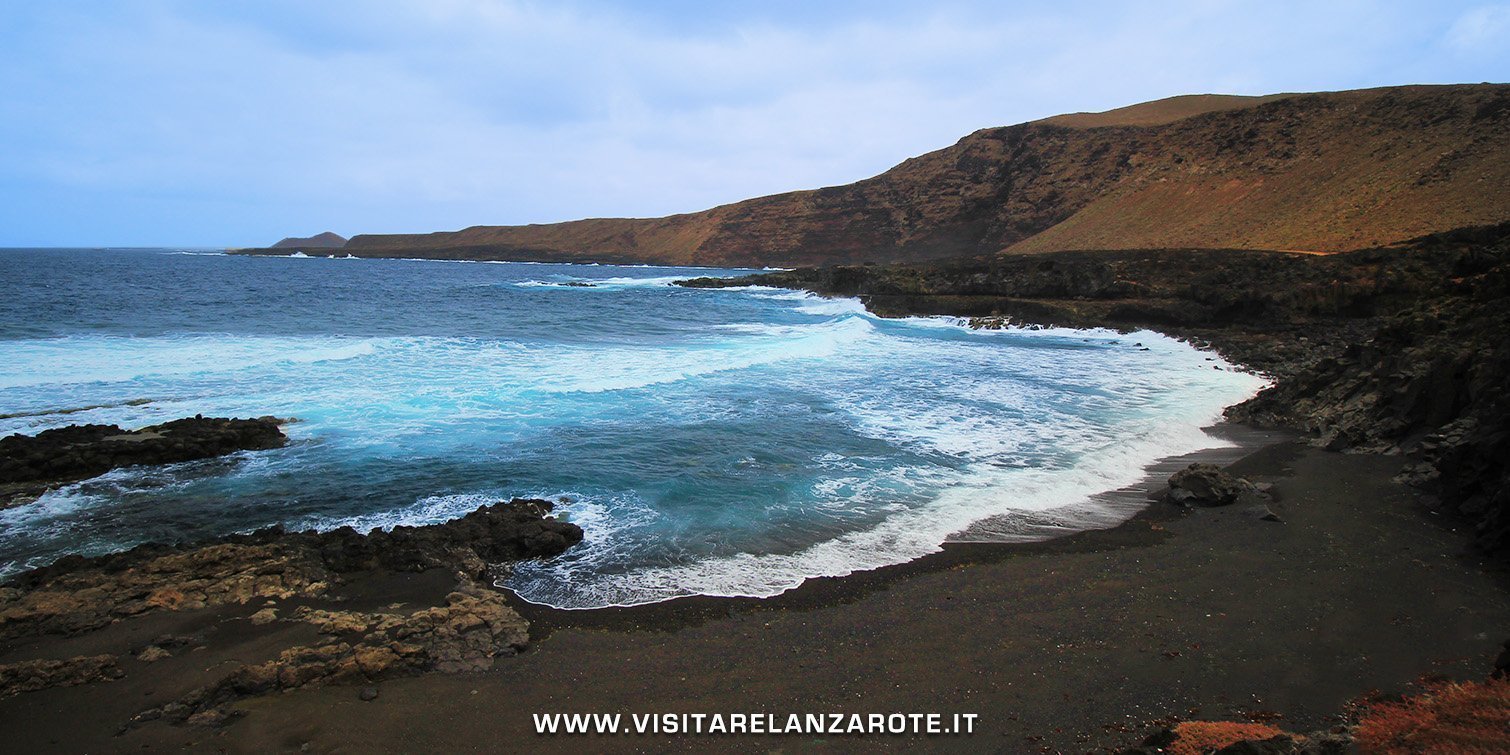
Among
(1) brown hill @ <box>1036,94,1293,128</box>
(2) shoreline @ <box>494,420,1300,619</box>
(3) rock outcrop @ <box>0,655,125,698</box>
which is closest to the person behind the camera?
(3) rock outcrop @ <box>0,655,125,698</box>

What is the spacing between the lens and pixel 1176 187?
5453cm

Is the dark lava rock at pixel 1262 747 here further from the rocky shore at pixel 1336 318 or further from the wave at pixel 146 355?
the wave at pixel 146 355

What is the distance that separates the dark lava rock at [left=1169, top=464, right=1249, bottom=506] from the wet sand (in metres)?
1.34

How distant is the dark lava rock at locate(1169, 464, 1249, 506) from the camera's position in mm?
9477

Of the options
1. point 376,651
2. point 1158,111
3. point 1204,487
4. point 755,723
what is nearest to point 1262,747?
point 755,723

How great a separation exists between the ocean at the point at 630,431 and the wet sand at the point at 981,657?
92cm

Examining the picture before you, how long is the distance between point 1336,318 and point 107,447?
3437 cm

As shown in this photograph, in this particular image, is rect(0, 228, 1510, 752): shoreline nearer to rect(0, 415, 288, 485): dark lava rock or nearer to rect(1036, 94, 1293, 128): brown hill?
Result: rect(0, 415, 288, 485): dark lava rock

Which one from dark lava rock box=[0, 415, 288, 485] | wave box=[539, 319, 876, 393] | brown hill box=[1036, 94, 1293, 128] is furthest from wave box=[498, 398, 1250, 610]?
brown hill box=[1036, 94, 1293, 128]

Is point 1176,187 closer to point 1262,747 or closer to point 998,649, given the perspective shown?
point 998,649

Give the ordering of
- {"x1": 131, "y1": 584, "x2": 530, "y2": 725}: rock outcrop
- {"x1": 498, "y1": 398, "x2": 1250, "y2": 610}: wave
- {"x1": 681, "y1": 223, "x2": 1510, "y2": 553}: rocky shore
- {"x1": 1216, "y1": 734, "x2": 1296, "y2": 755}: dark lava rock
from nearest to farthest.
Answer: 1. {"x1": 1216, "y1": 734, "x2": 1296, "y2": 755}: dark lava rock
2. {"x1": 131, "y1": 584, "x2": 530, "y2": 725}: rock outcrop
3. {"x1": 498, "y1": 398, "x2": 1250, "y2": 610}: wave
4. {"x1": 681, "y1": 223, "x2": 1510, "y2": 553}: rocky shore

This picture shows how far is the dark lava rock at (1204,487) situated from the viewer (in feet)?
31.1

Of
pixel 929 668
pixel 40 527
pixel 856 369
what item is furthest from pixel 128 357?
pixel 929 668

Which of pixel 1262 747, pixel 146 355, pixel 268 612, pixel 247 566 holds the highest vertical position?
pixel 146 355
